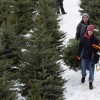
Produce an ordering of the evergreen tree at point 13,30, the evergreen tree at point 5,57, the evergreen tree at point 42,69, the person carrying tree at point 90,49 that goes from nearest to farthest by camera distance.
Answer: the evergreen tree at point 5,57, the evergreen tree at point 42,69, the person carrying tree at point 90,49, the evergreen tree at point 13,30

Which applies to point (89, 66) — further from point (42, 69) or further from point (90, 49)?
point (42, 69)

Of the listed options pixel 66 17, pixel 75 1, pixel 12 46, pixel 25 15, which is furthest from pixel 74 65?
pixel 75 1

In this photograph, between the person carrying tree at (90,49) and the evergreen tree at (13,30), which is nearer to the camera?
the person carrying tree at (90,49)

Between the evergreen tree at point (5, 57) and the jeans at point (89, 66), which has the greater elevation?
the evergreen tree at point (5, 57)

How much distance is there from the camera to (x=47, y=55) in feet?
33.3

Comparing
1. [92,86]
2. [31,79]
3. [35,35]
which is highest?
[35,35]

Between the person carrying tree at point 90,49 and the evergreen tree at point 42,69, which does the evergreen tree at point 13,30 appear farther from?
the person carrying tree at point 90,49

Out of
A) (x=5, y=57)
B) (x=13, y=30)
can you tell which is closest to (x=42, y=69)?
(x=5, y=57)

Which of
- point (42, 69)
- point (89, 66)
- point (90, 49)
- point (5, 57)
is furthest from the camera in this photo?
point (5, 57)

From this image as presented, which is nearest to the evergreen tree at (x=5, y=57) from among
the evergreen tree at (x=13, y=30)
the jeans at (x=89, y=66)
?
the evergreen tree at (x=13, y=30)

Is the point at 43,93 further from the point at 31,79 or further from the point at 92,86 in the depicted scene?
the point at 92,86

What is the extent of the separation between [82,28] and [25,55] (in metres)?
3.48

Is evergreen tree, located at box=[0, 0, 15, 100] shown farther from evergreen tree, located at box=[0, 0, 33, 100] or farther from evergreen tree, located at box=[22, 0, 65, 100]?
evergreen tree, located at box=[22, 0, 65, 100]

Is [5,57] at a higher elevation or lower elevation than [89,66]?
higher
